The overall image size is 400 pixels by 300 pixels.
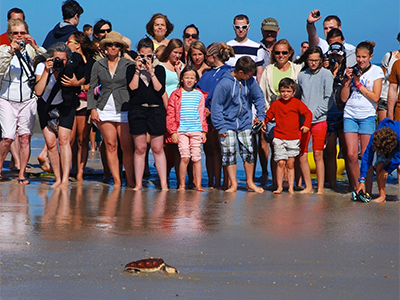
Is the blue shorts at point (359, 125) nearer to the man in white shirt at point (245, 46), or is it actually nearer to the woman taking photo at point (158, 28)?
the man in white shirt at point (245, 46)

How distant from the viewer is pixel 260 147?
9.65 meters

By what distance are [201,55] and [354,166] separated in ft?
7.95

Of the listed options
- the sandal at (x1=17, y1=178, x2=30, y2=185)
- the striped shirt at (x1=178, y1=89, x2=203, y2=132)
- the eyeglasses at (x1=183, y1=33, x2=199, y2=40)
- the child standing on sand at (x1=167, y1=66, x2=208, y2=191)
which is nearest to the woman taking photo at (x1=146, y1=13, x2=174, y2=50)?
the eyeglasses at (x1=183, y1=33, x2=199, y2=40)

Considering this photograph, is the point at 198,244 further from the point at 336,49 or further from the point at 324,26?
the point at 324,26

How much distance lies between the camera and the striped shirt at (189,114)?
8641 millimetres

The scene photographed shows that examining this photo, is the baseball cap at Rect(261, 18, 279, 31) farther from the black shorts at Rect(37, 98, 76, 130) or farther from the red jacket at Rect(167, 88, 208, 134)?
the black shorts at Rect(37, 98, 76, 130)

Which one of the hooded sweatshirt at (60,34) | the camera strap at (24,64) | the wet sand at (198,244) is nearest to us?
the wet sand at (198,244)

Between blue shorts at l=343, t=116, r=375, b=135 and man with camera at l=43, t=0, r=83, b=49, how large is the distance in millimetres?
3899

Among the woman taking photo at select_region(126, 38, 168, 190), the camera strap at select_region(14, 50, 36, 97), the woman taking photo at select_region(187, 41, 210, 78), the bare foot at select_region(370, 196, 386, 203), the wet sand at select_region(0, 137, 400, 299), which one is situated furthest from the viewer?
the woman taking photo at select_region(187, 41, 210, 78)

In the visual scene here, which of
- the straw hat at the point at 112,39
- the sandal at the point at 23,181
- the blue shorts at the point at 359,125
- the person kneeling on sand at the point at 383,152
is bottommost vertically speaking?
the sandal at the point at 23,181

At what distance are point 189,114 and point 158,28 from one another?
1642 millimetres

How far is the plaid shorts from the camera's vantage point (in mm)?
8680

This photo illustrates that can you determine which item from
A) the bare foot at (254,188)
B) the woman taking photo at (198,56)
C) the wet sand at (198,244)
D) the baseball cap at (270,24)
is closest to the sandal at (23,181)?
the wet sand at (198,244)

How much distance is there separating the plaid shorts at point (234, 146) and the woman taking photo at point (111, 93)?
127cm
